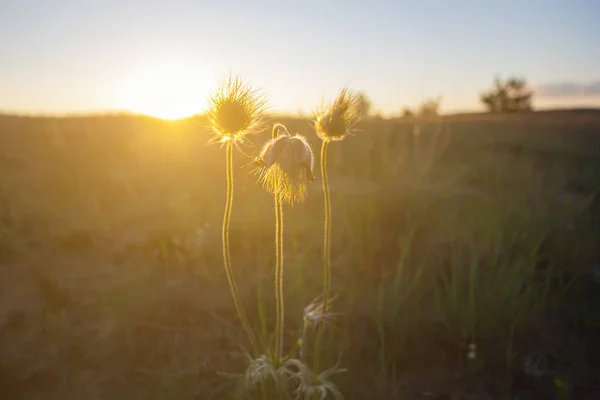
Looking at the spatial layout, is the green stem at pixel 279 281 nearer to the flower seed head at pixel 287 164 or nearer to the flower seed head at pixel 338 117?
the flower seed head at pixel 287 164

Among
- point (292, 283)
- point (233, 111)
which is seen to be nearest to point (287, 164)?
point (233, 111)

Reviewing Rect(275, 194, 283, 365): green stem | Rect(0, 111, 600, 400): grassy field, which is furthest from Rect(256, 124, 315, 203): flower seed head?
Rect(0, 111, 600, 400): grassy field

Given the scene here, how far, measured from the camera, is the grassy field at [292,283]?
2.65m

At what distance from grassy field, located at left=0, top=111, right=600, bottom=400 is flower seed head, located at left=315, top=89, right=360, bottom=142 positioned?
66 cm

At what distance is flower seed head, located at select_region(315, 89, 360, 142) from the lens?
82.4 inches

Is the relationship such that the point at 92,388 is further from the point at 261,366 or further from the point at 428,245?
the point at 428,245

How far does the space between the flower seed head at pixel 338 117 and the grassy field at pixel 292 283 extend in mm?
662

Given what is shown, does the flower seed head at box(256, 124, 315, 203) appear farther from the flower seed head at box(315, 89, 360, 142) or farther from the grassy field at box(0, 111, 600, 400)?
the grassy field at box(0, 111, 600, 400)

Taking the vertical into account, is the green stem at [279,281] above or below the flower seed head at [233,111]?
below

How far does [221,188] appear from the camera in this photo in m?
4.70

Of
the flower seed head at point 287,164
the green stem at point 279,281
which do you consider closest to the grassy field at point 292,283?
the green stem at point 279,281

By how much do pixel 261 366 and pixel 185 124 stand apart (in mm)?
5769

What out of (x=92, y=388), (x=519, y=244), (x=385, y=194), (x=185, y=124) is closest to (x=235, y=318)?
(x=92, y=388)

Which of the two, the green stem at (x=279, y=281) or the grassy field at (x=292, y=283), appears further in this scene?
the grassy field at (x=292, y=283)
